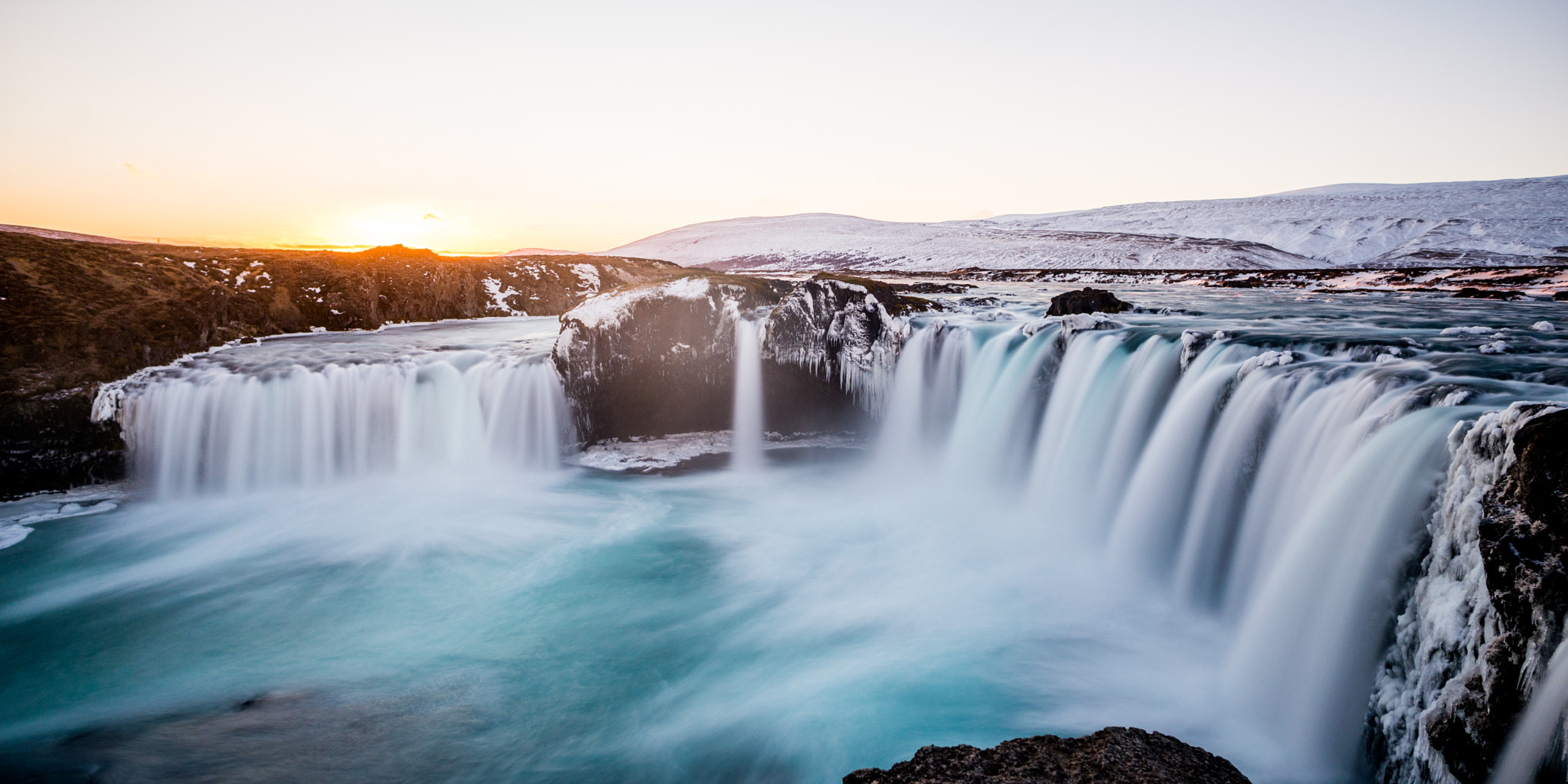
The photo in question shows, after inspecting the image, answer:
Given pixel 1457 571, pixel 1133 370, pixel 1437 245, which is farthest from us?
pixel 1437 245

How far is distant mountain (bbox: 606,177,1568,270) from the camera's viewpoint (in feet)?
161

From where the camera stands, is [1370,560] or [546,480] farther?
[546,480]

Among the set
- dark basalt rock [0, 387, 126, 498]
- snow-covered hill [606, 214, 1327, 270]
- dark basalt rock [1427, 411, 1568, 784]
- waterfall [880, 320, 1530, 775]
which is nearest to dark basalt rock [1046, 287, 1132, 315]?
waterfall [880, 320, 1530, 775]

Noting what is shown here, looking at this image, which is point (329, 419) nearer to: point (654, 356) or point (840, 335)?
point (654, 356)

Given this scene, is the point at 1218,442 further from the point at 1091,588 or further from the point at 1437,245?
the point at 1437,245

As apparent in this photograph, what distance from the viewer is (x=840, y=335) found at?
515 inches

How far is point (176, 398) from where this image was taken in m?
11.4

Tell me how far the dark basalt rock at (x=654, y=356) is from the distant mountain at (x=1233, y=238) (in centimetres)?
4253

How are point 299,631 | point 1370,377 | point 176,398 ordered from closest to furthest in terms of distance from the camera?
point 1370,377
point 299,631
point 176,398

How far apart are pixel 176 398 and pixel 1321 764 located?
1616 cm

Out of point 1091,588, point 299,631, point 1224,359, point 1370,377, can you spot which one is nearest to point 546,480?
point 299,631

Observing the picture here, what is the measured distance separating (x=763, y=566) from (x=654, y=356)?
5.10 m

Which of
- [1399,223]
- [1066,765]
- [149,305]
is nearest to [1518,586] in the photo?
[1066,765]

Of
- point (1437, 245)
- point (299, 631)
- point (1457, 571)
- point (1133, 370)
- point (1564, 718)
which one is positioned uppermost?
point (1437, 245)
